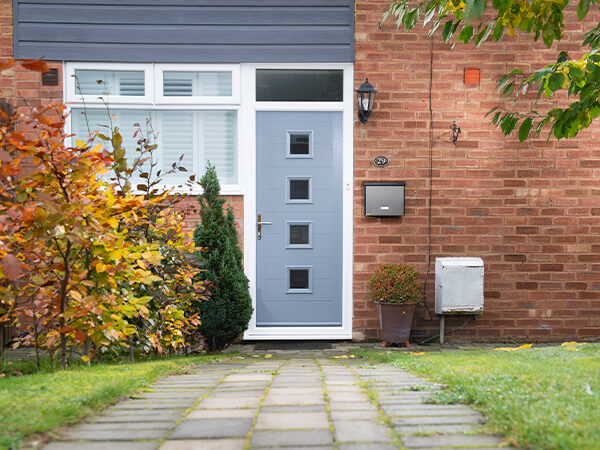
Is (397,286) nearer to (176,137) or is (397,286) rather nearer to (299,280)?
(299,280)

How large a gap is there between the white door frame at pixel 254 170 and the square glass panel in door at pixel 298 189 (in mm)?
365

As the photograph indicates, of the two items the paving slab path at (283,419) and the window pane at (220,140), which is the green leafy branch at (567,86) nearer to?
the paving slab path at (283,419)

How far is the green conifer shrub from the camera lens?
498 centimetres

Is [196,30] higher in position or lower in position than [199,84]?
higher

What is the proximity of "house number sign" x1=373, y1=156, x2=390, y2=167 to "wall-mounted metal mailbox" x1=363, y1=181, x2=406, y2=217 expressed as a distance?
0.21 m

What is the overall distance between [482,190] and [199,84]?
312cm

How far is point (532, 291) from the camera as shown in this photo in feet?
19.4

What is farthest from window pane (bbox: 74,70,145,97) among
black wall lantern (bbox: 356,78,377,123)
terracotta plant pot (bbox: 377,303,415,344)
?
terracotta plant pot (bbox: 377,303,415,344)

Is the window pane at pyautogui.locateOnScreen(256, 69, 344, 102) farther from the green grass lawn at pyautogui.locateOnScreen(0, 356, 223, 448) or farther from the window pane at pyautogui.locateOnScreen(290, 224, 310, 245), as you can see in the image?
the green grass lawn at pyautogui.locateOnScreen(0, 356, 223, 448)

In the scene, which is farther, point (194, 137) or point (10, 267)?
point (194, 137)

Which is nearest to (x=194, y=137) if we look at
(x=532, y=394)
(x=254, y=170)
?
(x=254, y=170)

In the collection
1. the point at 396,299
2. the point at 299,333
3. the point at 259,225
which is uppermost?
the point at 259,225

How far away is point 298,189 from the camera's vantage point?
5.97m

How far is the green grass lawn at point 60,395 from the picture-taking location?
1.93 m
